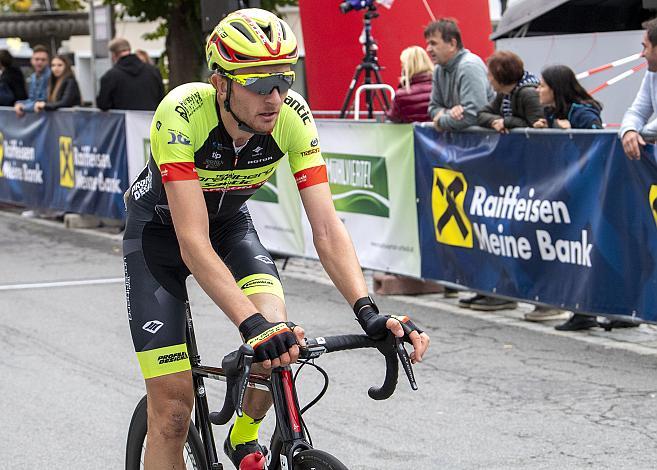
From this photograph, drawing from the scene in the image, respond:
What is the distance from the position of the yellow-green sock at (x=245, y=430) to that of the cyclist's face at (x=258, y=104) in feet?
3.52

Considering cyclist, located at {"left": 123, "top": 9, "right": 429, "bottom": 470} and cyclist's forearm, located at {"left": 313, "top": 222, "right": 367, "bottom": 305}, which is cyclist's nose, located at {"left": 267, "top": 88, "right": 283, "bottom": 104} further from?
cyclist's forearm, located at {"left": 313, "top": 222, "right": 367, "bottom": 305}

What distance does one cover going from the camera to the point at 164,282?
4594 millimetres

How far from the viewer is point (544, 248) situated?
928 cm

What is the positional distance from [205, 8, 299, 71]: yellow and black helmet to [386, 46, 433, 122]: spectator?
271 inches

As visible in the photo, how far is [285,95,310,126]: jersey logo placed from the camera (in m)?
4.49

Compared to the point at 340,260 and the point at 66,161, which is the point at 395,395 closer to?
the point at 340,260

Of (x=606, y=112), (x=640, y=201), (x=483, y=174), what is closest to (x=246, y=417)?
(x=640, y=201)

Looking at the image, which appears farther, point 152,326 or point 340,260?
point 152,326

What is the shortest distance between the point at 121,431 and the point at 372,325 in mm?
3346

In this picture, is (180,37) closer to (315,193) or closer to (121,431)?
(121,431)

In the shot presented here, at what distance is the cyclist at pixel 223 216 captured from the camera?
4.03 metres

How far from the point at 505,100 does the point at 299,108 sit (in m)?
5.65

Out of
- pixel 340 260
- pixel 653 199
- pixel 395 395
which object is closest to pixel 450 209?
pixel 653 199

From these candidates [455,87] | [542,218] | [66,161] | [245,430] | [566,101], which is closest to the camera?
[245,430]
